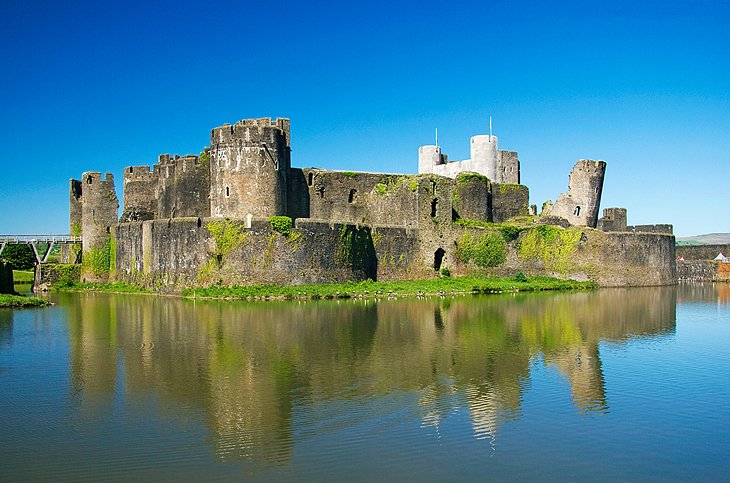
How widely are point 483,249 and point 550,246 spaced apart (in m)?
3.36

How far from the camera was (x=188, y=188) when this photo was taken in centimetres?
3375

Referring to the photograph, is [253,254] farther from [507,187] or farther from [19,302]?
[507,187]

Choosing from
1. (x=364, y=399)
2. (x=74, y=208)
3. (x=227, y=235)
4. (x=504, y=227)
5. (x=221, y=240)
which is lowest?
(x=364, y=399)

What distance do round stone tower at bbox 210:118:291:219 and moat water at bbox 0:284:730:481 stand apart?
1071 cm

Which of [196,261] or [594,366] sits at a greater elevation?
[196,261]

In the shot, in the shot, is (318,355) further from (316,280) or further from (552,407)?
(316,280)

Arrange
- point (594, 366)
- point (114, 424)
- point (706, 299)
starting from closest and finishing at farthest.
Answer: point (114, 424) < point (594, 366) < point (706, 299)

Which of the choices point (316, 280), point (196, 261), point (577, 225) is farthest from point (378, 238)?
point (577, 225)

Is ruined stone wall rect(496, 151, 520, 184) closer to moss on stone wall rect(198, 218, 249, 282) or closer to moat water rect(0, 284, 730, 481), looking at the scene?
moss on stone wall rect(198, 218, 249, 282)

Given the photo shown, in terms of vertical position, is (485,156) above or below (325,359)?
above

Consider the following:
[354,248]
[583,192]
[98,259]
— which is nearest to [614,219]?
[583,192]

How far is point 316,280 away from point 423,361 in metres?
14.5

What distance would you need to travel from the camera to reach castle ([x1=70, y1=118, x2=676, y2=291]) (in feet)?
91.7

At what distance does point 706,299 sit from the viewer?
98.4ft
